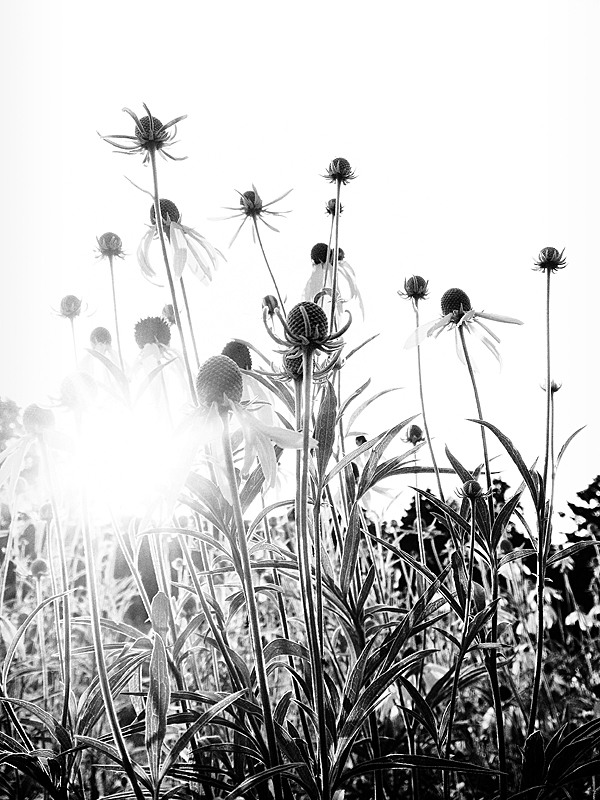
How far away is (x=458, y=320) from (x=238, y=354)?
0.40 meters

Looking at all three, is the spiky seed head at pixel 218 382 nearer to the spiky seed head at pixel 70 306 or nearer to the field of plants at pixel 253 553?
the field of plants at pixel 253 553

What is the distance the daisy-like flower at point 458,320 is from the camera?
43.4 inches

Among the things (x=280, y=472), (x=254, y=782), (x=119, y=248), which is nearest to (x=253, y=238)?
(x=119, y=248)

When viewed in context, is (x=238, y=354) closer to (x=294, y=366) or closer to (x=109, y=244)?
(x=294, y=366)

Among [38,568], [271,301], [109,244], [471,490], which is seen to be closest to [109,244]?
[109,244]

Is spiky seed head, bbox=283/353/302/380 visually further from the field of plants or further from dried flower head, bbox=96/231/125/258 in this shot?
dried flower head, bbox=96/231/125/258

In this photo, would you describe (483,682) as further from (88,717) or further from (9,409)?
(9,409)

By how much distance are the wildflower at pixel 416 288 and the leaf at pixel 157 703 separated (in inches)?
35.0

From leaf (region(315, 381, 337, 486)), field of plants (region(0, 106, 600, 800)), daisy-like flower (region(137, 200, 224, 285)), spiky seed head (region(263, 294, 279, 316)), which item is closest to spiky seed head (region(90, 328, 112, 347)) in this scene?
field of plants (region(0, 106, 600, 800))

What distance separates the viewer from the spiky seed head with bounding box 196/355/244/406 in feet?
2.38

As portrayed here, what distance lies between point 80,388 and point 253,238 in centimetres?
67

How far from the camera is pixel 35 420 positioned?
2.66 feet

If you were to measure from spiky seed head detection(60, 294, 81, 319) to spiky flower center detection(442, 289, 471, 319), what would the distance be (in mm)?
739

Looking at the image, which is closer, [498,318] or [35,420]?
[35,420]
